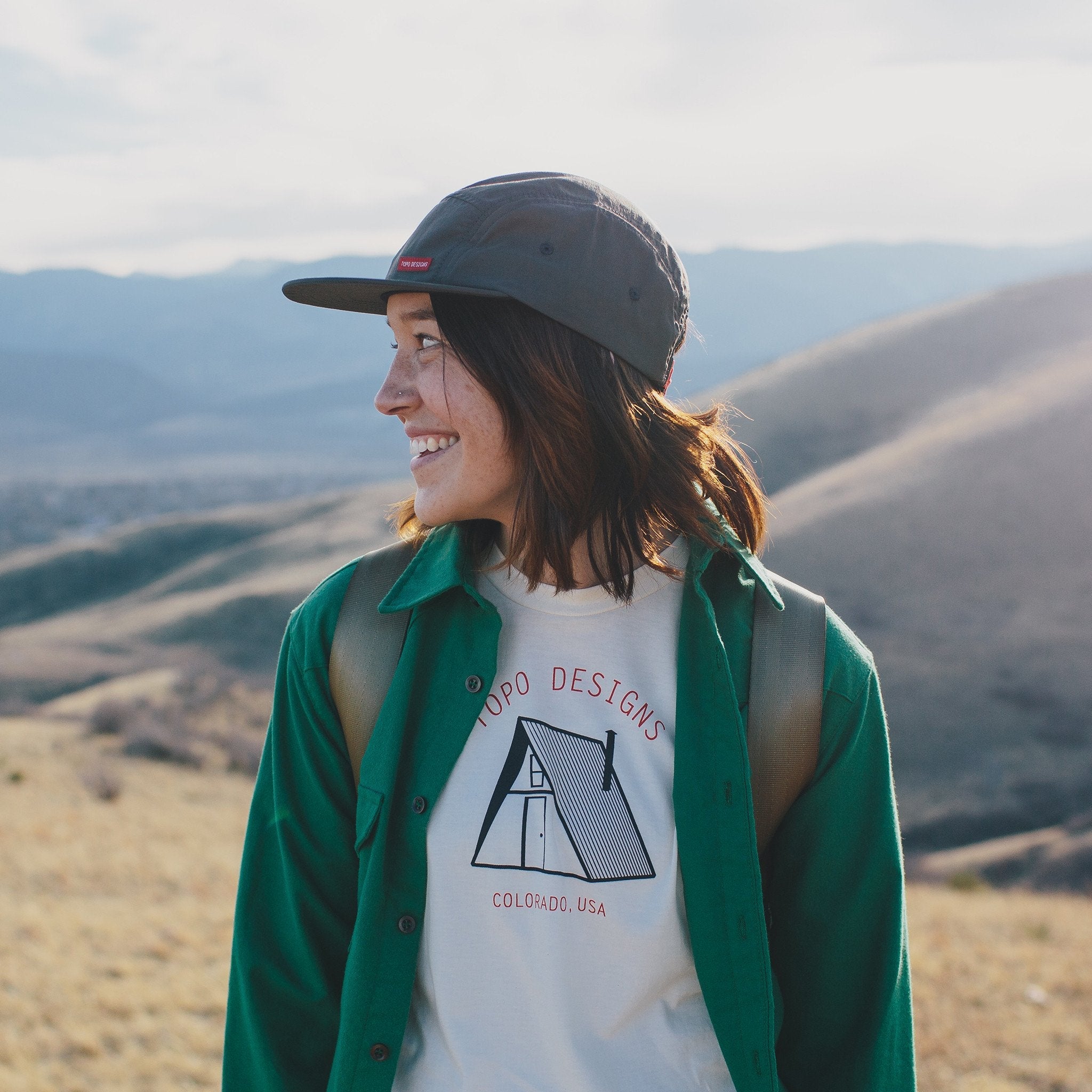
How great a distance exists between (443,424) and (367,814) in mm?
774

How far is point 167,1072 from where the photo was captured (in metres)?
8.62

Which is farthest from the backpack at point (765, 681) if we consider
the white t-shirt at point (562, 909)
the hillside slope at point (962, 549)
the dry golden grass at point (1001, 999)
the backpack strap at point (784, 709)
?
the hillside slope at point (962, 549)

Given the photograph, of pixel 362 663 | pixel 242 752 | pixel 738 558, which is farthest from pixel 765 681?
pixel 242 752

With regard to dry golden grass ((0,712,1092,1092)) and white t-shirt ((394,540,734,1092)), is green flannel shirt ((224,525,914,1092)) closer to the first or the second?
white t-shirt ((394,540,734,1092))

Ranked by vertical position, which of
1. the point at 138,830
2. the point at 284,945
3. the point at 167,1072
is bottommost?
the point at 138,830

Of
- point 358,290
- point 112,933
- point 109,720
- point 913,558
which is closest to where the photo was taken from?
point 358,290

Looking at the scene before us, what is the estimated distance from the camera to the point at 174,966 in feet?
36.9

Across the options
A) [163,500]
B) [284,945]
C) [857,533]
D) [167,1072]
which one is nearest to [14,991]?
[167,1072]

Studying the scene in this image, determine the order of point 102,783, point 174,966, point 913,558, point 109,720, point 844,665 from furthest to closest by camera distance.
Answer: point 913,558, point 109,720, point 102,783, point 174,966, point 844,665

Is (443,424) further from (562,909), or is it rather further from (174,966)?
(174,966)

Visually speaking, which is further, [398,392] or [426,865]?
[398,392]

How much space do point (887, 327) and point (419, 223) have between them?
295 ft

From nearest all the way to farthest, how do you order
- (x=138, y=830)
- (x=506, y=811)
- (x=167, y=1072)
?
(x=506, y=811)
(x=167, y=1072)
(x=138, y=830)

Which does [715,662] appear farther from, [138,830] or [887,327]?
[887,327]
